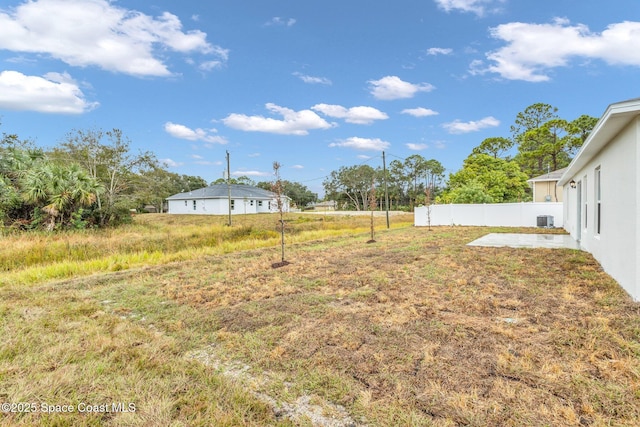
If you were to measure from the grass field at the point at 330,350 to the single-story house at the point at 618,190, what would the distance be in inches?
16.5

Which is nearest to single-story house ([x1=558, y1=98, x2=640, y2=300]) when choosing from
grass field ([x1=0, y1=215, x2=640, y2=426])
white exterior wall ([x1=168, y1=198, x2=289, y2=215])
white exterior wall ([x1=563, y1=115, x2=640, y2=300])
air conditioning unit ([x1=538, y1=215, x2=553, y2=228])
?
white exterior wall ([x1=563, y1=115, x2=640, y2=300])

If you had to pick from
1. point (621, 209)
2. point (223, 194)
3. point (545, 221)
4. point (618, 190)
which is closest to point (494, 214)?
point (545, 221)

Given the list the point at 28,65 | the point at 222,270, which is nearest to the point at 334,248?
the point at 222,270

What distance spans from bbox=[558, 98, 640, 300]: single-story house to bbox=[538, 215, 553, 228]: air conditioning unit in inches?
392

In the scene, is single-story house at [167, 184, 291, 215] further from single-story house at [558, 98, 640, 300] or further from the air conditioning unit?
single-story house at [558, 98, 640, 300]

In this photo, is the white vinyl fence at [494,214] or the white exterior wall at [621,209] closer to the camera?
the white exterior wall at [621,209]

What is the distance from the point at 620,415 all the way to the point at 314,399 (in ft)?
6.45

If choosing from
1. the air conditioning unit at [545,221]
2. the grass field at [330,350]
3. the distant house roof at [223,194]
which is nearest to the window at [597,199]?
the grass field at [330,350]

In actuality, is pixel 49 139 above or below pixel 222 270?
above

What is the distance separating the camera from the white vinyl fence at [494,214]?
623 inches

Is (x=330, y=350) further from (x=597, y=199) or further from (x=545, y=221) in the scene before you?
(x=545, y=221)

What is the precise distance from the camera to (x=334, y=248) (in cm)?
1026

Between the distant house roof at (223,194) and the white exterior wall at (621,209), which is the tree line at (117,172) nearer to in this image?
the distant house roof at (223,194)

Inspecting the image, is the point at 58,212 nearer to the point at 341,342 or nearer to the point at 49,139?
the point at 49,139
